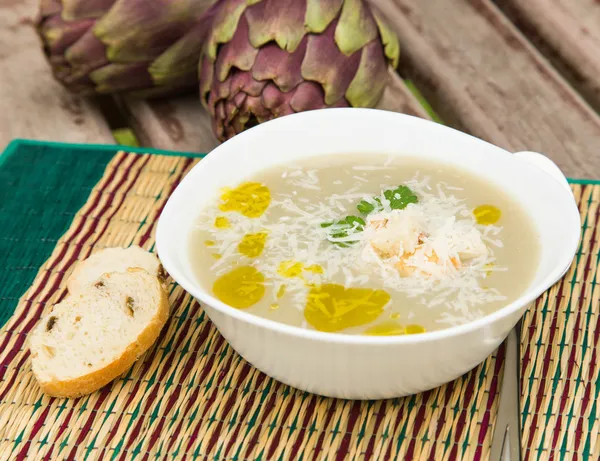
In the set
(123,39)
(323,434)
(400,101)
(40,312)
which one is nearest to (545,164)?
(323,434)

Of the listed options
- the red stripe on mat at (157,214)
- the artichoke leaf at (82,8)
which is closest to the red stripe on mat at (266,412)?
the red stripe on mat at (157,214)

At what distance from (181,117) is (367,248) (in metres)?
0.95

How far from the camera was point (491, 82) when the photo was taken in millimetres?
2096

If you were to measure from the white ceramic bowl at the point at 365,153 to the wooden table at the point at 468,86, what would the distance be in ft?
1.60

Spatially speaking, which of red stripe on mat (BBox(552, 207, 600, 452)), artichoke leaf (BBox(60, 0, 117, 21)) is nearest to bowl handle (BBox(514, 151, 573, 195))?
red stripe on mat (BBox(552, 207, 600, 452))

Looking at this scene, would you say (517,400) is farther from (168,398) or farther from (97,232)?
(97,232)

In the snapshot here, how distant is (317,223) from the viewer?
134cm

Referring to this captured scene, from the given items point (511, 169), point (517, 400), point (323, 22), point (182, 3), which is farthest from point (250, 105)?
point (517, 400)

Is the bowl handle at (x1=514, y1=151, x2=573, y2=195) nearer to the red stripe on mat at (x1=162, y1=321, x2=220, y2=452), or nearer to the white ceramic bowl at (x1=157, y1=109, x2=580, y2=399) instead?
the white ceramic bowl at (x1=157, y1=109, x2=580, y2=399)

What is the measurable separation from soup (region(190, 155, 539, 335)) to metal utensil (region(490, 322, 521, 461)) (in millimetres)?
131

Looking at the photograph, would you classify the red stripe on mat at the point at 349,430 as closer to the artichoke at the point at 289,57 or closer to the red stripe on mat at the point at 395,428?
the red stripe on mat at the point at 395,428

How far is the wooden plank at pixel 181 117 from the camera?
1979mm

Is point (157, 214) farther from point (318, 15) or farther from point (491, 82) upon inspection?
point (491, 82)

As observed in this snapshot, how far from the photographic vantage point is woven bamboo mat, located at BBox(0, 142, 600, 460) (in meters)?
1.18
